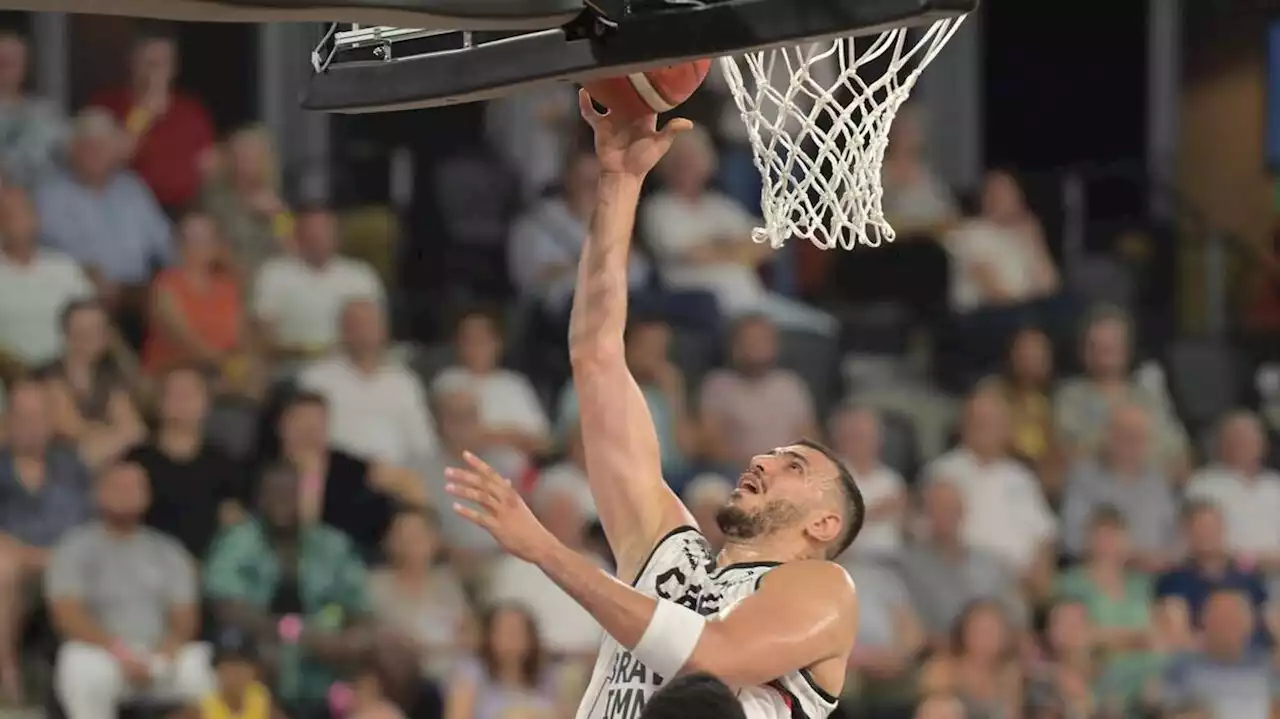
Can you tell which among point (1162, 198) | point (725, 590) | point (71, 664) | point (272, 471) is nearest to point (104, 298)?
point (272, 471)

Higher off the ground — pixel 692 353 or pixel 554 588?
pixel 692 353

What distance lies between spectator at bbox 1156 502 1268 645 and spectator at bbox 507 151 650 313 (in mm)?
2599

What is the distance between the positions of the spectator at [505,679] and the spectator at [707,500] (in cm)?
83

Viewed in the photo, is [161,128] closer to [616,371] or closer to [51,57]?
[51,57]

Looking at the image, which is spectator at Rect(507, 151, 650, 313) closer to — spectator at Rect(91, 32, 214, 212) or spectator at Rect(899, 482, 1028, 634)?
spectator at Rect(91, 32, 214, 212)

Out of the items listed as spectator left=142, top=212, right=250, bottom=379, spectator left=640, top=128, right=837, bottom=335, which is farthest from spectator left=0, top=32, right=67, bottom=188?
spectator left=640, top=128, right=837, bottom=335

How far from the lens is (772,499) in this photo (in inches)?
195

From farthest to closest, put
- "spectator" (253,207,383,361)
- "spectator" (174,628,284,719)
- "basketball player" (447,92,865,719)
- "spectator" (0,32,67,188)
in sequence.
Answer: "spectator" (253,207,383,361) < "spectator" (0,32,67,188) < "spectator" (174,628,284,719) < "basketball player" (447,92,865,719)

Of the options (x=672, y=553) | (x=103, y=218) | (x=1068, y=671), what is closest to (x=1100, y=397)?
(x=1068, y=671)

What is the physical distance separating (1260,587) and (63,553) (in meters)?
4.99

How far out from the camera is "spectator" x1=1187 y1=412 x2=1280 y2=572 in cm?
996

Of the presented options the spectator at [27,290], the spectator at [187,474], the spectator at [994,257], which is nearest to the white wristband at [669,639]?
the spectator at [187,474]

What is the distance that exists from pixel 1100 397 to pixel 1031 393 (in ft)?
1.01

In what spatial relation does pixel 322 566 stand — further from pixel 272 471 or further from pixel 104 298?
pixel 104 298
